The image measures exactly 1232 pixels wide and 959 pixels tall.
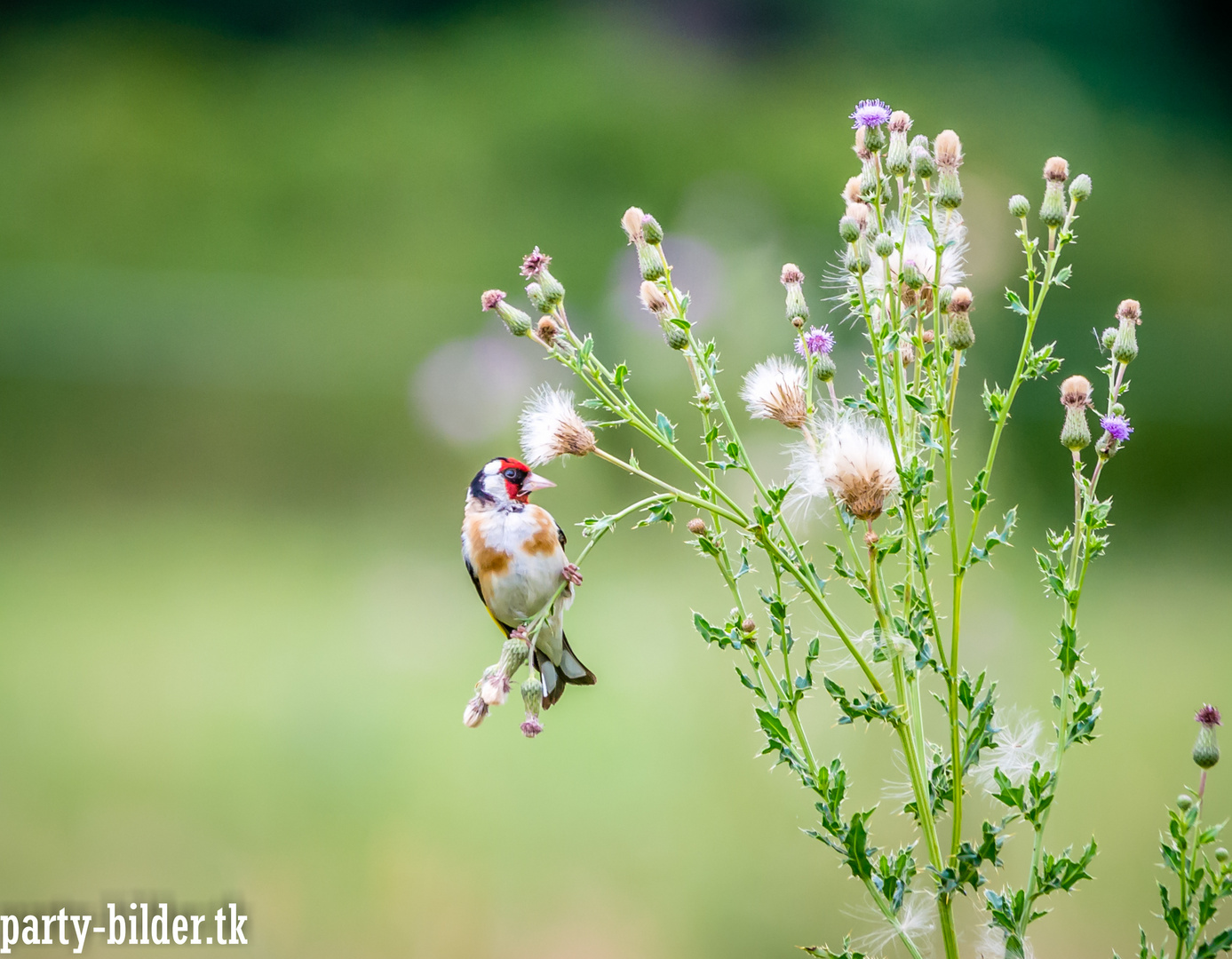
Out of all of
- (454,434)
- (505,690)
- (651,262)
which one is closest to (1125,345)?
(651,262)

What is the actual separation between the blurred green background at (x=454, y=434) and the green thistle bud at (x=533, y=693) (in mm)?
913

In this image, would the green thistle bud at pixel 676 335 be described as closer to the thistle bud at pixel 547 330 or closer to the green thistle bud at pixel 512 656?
the thistle bud at pixel 547 330

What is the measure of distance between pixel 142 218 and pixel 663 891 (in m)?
2.47

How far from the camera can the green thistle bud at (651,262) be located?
19.4 inches

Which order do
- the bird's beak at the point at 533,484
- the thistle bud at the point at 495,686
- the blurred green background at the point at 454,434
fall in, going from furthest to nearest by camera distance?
the blurred green background at the point at 454,434 → the bird's beak at the point at 533,484 → the thistle bud at the point at 495,686

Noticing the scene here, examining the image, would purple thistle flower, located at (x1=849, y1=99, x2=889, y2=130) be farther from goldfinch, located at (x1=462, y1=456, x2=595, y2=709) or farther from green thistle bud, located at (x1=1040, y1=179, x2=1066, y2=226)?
goldfinch, located at (x1=462, y1=456, x2=595, y2=709)

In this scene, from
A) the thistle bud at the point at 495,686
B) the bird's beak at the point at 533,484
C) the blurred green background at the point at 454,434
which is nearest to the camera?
the thistle bud at the point at 495,686

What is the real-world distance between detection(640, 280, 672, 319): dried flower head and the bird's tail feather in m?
0.21

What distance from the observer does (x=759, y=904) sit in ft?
4.37

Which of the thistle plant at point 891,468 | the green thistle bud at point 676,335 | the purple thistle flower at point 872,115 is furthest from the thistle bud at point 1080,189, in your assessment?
the green thistle bud at point 676,335

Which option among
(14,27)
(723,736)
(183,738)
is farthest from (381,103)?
(723,736)

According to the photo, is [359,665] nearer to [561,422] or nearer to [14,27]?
[561,422]

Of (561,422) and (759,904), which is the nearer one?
(561,422)

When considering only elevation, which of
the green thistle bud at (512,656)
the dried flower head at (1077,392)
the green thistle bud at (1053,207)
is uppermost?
the green thistle bud at (1053,207)
